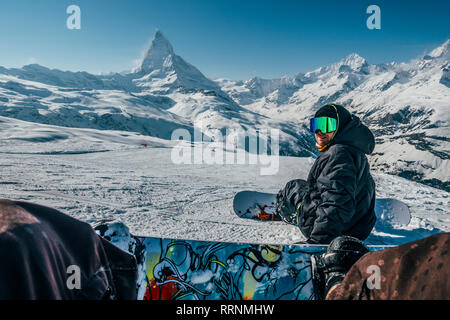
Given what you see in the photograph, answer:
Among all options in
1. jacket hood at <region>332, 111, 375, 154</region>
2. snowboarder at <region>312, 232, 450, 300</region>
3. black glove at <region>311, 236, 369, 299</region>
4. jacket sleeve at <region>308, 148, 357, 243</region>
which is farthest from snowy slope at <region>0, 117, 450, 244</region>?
snowboarder at <region>312, 232, 450, 300</region>

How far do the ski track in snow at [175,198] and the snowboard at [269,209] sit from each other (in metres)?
0.17

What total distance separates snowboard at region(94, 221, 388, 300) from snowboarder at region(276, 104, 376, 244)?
34 cm

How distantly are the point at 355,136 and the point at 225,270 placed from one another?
6.43 ft

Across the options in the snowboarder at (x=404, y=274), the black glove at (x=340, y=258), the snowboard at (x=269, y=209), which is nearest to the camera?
the snowboarder at (x=404, y=274)

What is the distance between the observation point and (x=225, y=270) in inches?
94.7

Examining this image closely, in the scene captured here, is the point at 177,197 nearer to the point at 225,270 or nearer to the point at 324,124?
the point at 225,270

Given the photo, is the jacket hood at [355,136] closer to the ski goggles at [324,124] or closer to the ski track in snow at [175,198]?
the ski goggles at [324,124]

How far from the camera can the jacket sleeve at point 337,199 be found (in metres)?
2.54

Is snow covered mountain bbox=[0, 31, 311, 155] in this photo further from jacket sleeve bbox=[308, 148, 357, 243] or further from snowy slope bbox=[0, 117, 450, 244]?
jacket sleeve bbox=[308, 148, 357, 243]

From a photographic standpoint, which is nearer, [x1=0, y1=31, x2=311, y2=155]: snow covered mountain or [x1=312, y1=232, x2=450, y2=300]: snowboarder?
[x1=312, y1=232, x2=450, y2=300]: snowboarder

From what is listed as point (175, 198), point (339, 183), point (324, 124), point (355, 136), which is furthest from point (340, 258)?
point (175, 198)

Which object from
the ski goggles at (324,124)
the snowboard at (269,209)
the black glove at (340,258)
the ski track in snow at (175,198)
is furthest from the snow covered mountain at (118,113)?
the black glove at (340,258)

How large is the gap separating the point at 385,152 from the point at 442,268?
18047 centimetres

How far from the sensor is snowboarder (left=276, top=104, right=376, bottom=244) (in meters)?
2.55
